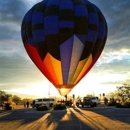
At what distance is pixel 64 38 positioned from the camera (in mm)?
31234

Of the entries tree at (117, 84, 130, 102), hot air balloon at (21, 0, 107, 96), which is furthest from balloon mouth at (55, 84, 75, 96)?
tree at (117, 84, 130, 102)

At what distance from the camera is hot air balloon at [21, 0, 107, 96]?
103ft

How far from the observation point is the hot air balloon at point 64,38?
103 feet

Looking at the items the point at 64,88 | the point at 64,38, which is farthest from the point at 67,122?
the point at 64,38

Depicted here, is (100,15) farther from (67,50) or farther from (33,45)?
(33,45)

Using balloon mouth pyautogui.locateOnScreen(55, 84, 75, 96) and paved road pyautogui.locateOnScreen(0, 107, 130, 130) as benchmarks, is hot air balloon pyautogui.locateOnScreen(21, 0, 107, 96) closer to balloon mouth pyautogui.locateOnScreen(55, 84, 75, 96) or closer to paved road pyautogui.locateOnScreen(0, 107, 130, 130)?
balloon mouth pyautogui.locateOnScreen(55, 84, 75, 96)

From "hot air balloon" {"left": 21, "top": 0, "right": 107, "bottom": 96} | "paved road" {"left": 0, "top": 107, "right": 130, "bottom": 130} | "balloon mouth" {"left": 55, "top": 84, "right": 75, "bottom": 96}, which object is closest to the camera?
"paved road" {"left": 0, "top": 107, "right": 130, "bottom": 130}

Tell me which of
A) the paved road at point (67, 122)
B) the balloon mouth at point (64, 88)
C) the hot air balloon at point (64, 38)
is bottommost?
the paved road at point (67, 122)

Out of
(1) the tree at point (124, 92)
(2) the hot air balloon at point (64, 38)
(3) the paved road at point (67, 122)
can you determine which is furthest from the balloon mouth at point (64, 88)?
(1) the tree at point (124, 92)

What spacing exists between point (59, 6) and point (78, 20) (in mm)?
2803

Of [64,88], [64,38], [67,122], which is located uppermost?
[64,38]

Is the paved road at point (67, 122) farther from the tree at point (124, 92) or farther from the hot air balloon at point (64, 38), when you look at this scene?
the tree at point (124, 92)

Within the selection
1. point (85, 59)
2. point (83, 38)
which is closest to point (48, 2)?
point (83, 38)

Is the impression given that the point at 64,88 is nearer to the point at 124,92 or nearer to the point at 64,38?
the point at 64,38
